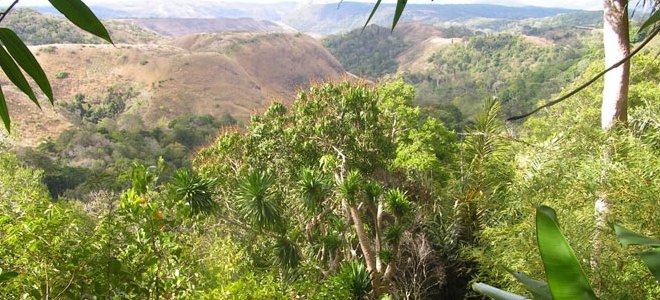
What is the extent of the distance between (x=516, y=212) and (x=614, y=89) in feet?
6.18

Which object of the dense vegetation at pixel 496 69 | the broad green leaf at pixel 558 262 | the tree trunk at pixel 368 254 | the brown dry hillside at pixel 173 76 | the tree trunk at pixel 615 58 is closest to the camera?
the broad green leaf at pixel 558 262

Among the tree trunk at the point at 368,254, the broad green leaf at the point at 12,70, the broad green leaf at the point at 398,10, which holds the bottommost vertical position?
the tree trunk at the point at 368,254

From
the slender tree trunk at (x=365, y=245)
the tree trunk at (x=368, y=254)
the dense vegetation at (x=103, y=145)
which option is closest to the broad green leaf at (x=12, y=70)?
the tree trunk at (x=368, y=254)

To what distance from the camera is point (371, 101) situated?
8.51 m

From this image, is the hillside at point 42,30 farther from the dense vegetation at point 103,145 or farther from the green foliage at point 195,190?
the green foliage at point 195,190

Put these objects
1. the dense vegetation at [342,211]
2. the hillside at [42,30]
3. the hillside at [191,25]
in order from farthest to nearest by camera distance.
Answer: the hillside at [191,25]
the hillside at [42,30]
the dense vegetation at [342,211]

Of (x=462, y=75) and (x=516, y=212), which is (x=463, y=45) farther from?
(x=516, y=212)

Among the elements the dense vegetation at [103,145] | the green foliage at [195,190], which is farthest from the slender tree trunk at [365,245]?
the dense vegetation at [103,145]

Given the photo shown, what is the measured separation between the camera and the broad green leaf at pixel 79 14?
28 centimetres

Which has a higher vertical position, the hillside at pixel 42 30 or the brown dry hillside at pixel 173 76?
the hillside at pixel 42 30

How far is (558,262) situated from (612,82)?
3.58m

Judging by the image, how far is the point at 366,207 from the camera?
305 inches

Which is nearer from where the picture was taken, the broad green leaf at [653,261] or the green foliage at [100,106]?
the broad green leaf at [653,261]

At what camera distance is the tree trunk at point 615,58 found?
3.08 meters
